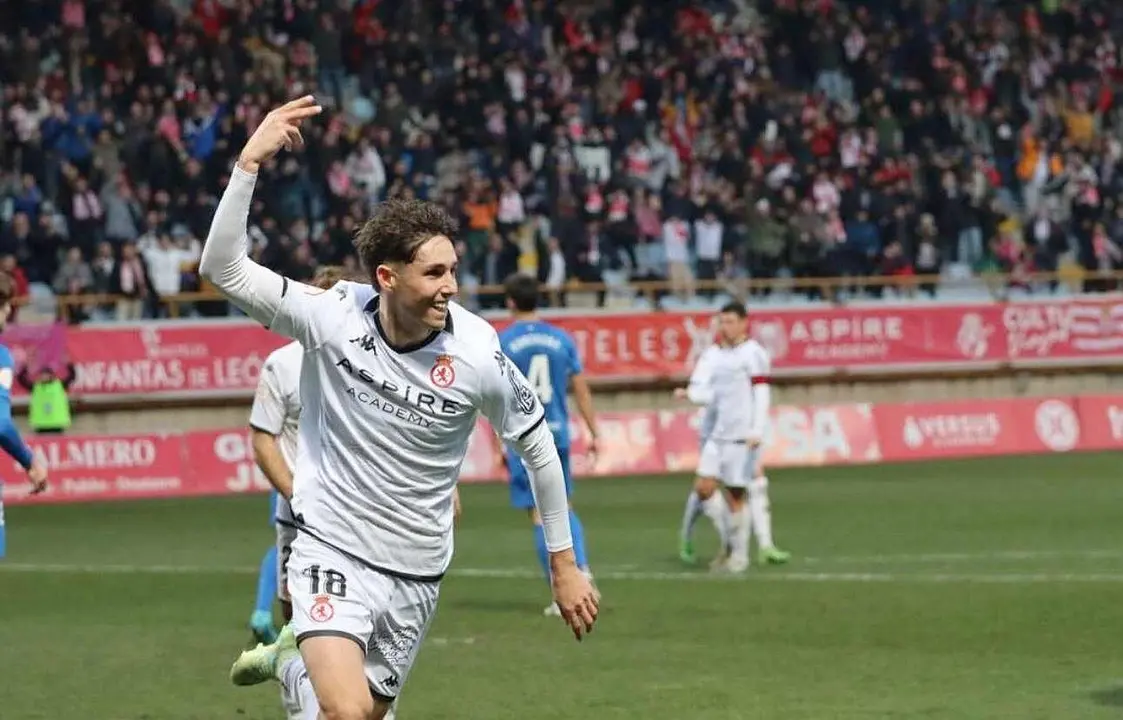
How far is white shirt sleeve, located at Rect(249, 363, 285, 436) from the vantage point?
34.3ft

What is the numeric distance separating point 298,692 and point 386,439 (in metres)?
1.01

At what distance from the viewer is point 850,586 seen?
1564 centimetres

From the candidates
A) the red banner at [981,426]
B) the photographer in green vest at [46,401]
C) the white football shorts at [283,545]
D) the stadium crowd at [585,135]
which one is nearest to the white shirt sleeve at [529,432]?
the white football shorts at [283,545]

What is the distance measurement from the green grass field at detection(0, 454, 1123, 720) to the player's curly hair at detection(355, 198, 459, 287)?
154 inches

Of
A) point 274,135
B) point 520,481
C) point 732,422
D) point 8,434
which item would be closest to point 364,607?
point 274,135

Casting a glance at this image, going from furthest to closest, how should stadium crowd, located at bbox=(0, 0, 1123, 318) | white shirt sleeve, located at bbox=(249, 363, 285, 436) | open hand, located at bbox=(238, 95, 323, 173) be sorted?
stadium crowd, located at bbox=(0, 0, 1123, 318) → white shirt sleeve, located at bbox=(249, 363, 285, 436) → open hand, located at bbox=(238, 95, 323, 173)

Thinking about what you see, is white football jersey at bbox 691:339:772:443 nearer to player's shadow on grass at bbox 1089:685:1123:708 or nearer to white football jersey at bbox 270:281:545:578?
player's shadow on grass at bbox 1089:685:1123:708

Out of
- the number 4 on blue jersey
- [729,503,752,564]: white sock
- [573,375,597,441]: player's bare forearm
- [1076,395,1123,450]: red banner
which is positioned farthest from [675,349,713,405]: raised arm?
[1076,395,1123,450]: red banner

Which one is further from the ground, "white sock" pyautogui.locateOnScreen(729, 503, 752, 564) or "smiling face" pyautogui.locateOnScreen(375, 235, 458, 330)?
"smiling face" pyautogui.locateOnScreen(375, 235, 458, 330)

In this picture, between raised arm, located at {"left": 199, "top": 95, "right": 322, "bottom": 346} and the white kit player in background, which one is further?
the white kit player in background

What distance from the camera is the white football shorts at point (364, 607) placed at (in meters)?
6.77

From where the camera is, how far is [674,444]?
2906 cm

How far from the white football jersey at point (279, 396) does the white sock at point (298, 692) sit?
3.12m

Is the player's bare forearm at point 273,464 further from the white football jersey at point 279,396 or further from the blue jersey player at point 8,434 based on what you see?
the blue jersey player at point 8,434
